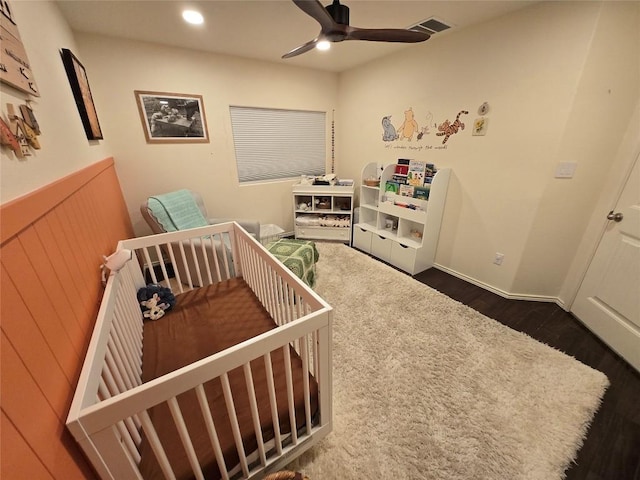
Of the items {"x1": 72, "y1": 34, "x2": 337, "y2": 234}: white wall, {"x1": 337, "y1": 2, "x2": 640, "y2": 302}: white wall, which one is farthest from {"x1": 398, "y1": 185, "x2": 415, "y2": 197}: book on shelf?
{"x1": 72, "y1": 34, "x2": 337, "y2": 234}: white wall

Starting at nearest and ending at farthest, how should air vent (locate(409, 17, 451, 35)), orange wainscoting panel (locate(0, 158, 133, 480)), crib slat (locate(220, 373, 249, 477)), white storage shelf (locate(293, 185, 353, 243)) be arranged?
orange wainscoting panel (locate(0, 158, 133, 480)), crib slat (locate(220, 373, 249, 477)), air vent (locate(409, 17, 451, 35)), white storage shelf (locate(293, 185, 353, 243))

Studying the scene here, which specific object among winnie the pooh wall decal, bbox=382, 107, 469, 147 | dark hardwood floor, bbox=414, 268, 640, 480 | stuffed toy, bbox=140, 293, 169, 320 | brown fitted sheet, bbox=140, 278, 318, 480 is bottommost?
dark hardwood floor, bbox=414, 268, 640, 480

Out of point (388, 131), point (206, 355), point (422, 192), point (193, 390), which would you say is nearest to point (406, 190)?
point (422, 192)

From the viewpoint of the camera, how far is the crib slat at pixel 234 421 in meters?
0.79

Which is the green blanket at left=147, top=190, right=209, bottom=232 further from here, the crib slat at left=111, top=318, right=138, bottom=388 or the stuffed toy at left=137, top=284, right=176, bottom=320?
the crib slat at left=111, top=318, right=138, bottom=388

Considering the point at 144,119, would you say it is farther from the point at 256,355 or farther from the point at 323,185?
the point at 256,355

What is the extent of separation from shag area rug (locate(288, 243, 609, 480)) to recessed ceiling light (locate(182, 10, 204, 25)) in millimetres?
2546

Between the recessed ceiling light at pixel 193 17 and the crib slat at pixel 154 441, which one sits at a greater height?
the recessed ceiling light at pixel 193 17

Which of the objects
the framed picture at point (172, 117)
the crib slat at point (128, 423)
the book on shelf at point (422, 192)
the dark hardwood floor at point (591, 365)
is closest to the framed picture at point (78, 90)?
the framed picture at point (172, 117)

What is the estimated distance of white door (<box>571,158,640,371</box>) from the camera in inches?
64.6

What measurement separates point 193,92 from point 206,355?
2689mm

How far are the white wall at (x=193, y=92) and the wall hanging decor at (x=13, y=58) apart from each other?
1.64 m

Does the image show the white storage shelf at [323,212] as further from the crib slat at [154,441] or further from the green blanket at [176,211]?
the crib slat at [154,441]

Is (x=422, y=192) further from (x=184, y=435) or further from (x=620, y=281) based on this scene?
(x=184, y=435)
